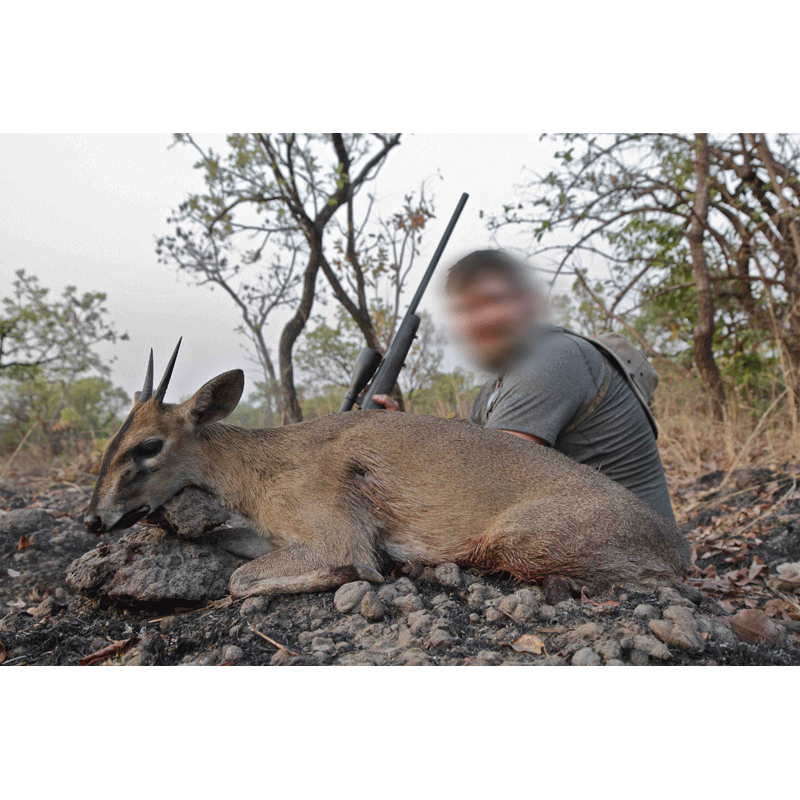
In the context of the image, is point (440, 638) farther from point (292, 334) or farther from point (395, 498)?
point (292, 334)

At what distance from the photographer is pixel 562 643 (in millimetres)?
2471

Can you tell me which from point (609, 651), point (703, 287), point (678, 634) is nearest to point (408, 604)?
point (609, 651)

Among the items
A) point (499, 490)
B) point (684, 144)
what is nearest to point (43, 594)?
point (499, 490)

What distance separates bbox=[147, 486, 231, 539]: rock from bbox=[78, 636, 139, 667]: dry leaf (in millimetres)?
654

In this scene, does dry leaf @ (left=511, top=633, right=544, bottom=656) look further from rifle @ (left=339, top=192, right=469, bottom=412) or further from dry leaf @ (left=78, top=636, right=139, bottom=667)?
rifle @ (left=339, top=192, right=469, bottom=412)

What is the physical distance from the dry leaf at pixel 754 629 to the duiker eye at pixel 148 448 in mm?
2903

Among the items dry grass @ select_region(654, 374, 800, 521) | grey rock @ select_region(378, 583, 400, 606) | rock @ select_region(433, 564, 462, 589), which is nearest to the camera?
grey rock @ select_region(378, 583, 400, 606)

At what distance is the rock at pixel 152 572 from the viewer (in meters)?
2.76

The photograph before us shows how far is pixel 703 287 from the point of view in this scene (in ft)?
27.9

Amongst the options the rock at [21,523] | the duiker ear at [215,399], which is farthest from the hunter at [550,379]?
the rock at [21,523]

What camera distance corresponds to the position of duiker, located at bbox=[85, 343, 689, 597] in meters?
3.00

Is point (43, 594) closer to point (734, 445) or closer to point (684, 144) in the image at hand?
point (734, 445)

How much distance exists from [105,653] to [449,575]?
154 cm

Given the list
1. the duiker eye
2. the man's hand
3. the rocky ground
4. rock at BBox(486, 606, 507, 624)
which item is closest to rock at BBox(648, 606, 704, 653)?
the rocky ground
